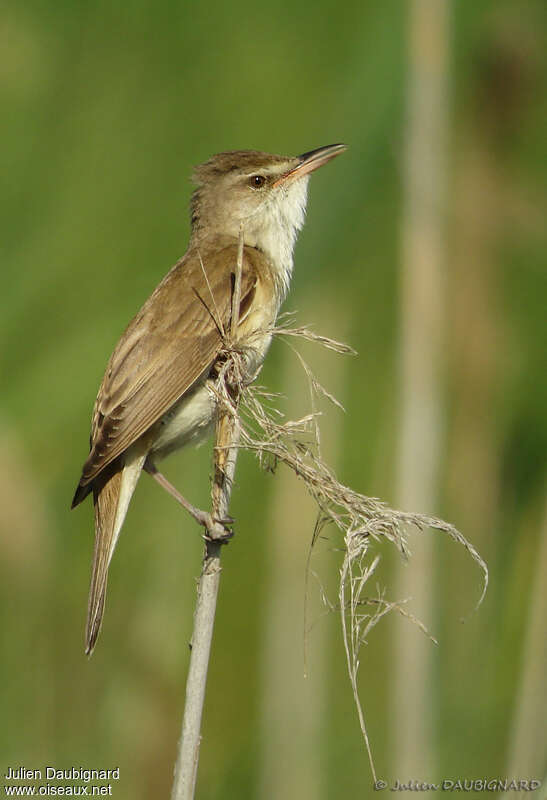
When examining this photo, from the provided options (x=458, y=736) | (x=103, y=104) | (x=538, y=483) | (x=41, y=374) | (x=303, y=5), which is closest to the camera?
(x=458, y=736)

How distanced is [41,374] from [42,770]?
1341mm

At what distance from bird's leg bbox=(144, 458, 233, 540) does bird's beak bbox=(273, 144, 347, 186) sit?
1.07m

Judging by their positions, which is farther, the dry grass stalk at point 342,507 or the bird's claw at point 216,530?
the bird's claw at point 216,530

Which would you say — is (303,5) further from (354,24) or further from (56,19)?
(56,19)

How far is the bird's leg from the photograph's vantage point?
2402 mm

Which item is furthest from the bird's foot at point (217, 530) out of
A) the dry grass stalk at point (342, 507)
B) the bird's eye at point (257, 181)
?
the bird's eye at point (257, 181)

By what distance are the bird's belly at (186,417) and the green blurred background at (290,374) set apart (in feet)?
0.89

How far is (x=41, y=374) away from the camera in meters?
3.75

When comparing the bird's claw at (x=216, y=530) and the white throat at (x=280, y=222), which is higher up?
the white throat at (x=280, y=222)

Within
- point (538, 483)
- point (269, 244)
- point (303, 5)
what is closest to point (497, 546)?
point (538, 483)

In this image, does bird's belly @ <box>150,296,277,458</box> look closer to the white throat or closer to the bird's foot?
the white throat

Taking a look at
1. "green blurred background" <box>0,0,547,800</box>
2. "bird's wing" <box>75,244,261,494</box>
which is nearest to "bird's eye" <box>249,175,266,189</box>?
"green blurred background" <box>0,0,547,800</box>

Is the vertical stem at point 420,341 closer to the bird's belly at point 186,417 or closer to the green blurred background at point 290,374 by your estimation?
the green blurred background at point 290,374

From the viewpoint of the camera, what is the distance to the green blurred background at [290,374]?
3.10 metres
